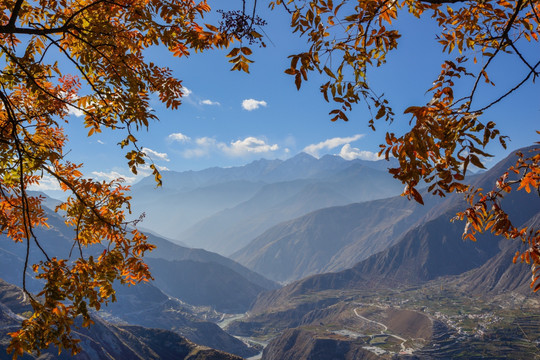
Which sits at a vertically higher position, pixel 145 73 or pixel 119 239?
pixel 145 73

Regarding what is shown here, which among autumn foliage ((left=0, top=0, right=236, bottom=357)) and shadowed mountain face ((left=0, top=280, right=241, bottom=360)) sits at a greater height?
autumn foliage ((left=0, top=0, right=236, bottom=357))

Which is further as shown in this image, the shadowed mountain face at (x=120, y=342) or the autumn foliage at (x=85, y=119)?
the shadowed mountain face at (x=120, y=342)

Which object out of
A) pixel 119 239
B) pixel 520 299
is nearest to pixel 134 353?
pixel 119 239

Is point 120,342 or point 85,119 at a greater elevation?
point 85,119

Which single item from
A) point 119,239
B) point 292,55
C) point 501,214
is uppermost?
point 292,55

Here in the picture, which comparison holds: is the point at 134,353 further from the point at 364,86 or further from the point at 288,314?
the point at 288,314

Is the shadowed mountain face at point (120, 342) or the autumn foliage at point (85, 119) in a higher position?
the autumn foliage at point (85, 119)

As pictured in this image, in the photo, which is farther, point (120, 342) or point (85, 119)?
point (120, 342)

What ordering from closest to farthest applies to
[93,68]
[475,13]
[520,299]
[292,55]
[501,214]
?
1. [292,55]
2. [501,214]
3. [475,13]
4. [93,68]
5. [520,299]
